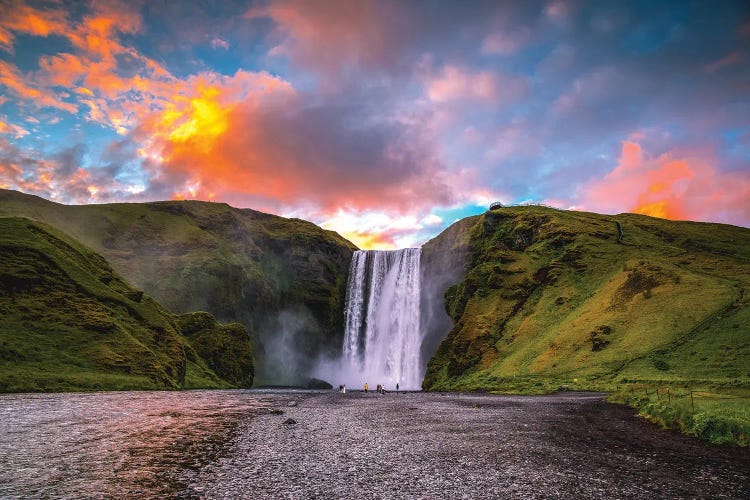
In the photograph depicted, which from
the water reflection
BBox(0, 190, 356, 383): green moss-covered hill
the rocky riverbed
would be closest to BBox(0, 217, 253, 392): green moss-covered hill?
the water reflection

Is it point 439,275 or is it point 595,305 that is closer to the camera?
point 595,305

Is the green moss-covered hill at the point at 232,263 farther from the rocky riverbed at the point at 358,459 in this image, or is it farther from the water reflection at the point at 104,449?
the rocky riverbed at the point at 358,459

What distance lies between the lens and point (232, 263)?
128375 millimetres

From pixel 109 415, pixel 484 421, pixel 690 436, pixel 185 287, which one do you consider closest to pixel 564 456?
pixel 690 436

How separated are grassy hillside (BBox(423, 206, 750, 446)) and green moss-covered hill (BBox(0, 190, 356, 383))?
176 ft

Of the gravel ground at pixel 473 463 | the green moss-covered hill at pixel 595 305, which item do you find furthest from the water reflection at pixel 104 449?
the green moss-covered hill at pixel 595 305

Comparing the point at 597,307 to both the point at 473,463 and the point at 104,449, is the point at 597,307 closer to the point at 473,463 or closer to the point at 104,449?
the point at 473,463

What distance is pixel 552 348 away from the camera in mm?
67375

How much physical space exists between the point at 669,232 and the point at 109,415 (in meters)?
115

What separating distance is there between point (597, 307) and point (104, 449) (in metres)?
74.0

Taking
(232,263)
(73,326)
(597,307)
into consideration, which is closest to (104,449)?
(73,326)

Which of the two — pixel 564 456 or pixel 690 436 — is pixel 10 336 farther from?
pixel 690 436

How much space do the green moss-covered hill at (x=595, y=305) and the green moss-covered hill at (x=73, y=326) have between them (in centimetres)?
4908

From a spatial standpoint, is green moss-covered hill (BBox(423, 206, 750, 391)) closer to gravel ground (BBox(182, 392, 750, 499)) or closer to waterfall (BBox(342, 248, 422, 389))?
waterfall (BBox(342, 248, 422, 389))
